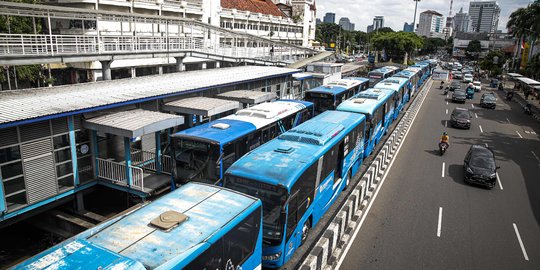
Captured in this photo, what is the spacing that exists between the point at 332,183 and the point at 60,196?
10361 mm

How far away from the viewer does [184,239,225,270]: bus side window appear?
266 inches

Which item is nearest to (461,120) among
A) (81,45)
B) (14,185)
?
(14,185)

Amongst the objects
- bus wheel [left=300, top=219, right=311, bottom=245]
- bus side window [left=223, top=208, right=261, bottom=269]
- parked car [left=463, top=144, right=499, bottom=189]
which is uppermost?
bus side window [left=223, top=208, right=261, bottom=269]

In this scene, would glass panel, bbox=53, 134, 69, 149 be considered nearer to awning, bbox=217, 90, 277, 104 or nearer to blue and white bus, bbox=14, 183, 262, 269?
blue and white bus, bbox=14, 183, 262, 269

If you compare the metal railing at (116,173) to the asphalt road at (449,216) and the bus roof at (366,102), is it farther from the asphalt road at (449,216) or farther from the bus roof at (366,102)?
the bus roof at (366,102)

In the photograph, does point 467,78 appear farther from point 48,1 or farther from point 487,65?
point 48,1

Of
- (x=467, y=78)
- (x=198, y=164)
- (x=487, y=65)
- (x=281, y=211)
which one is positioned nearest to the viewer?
(x=281, y=211)

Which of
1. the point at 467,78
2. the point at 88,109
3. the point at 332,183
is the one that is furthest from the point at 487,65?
the point at 88,109

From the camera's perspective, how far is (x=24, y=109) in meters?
12.3

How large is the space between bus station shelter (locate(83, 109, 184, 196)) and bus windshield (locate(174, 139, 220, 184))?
1172 millimetres

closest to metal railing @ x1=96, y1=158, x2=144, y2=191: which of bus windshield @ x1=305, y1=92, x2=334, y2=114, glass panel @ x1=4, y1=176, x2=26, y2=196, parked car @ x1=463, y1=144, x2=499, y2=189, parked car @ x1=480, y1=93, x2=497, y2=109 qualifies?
glass panel @ x1=4, y1=176, x2=26, y2=196

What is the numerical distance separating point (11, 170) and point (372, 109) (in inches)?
685

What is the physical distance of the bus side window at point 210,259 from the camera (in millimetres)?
6751

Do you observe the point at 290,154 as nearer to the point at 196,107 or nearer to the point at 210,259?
the point at 210,259
